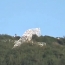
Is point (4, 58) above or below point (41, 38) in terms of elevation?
below

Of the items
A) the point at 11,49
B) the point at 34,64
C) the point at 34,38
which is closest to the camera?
the point at 34,64

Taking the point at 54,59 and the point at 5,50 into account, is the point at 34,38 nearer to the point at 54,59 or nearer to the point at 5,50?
the point at 5,50

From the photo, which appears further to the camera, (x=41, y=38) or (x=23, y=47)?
(x=41, y=38)

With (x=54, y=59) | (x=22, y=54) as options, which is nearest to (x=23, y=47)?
(x=22, y=54)

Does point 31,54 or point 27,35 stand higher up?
point 27,35

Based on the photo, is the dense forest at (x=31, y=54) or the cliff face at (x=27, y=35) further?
the cliff face at (x=27, y=35)

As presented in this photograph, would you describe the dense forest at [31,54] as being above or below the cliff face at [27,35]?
below

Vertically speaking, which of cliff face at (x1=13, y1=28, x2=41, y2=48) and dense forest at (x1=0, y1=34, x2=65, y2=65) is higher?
cliff face at (x1=13, y1=28, x2=41, y2=48)

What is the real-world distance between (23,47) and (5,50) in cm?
260

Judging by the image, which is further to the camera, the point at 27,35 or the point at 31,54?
the point at 27,35

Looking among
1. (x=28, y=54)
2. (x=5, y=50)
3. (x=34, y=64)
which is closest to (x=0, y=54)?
(x=5, y=50)

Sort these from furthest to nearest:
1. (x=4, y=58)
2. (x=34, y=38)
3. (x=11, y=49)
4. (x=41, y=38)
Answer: (x=41, y=38)
(x=34, y=38)
(x=11, y=49)
(x=4, y=58)

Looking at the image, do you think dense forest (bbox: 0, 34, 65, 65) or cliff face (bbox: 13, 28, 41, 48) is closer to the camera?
dense forest (bbox: 0, 34, 65, 65)

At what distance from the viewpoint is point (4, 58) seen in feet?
133
